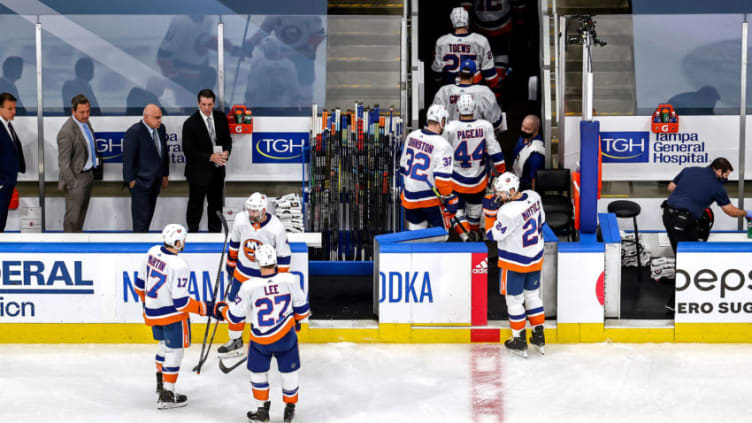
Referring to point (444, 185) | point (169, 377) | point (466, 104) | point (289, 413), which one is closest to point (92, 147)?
point (444, 185)

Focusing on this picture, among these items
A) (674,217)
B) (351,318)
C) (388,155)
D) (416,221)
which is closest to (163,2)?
(388,155)

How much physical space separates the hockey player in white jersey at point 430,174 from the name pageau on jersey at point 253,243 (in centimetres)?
204

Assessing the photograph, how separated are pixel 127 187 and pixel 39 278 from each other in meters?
2.99

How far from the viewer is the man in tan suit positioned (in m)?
10.7

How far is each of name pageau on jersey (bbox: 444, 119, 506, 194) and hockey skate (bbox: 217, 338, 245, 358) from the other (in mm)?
3216

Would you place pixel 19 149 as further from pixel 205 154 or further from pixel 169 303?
pixel 169 303

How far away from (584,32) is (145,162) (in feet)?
15.9

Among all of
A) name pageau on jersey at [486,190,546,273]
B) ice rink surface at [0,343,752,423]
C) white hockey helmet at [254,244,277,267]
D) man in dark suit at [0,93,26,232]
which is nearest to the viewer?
white hockey helmet at [254,244,277,267]

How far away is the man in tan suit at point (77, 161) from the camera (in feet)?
35.1

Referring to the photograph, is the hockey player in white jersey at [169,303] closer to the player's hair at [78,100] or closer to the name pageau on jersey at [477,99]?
the player's hair at [78,100]

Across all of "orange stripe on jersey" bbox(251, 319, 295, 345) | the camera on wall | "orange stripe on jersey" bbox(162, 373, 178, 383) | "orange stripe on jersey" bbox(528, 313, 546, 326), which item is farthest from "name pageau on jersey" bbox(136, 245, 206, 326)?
the camera on wall

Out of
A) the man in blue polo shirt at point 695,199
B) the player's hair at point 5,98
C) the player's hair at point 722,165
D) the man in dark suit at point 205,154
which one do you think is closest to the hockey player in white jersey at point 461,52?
the man in dark suit at point 205,154

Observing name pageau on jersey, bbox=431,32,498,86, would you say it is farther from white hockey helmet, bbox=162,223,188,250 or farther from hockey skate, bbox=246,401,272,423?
hockey skate, bbox=246,401,272,423

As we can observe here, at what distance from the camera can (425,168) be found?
9.88m
